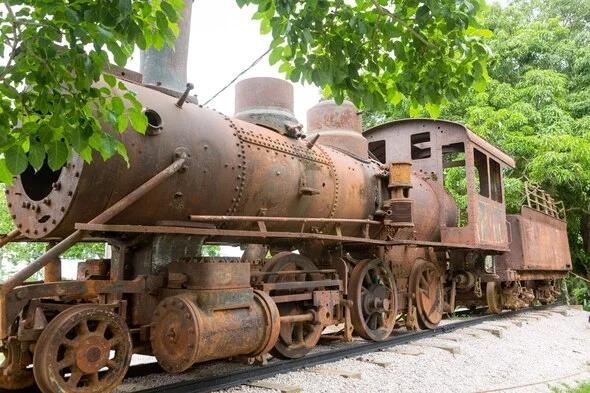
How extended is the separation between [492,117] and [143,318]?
12.5 metres

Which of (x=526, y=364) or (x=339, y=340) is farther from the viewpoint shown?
(x=339, y=340)

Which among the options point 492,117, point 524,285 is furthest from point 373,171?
point 492,117

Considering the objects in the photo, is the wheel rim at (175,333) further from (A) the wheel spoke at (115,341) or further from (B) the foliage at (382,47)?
(B) the foliage at (382,47)

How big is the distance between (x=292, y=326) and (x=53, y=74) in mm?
4185

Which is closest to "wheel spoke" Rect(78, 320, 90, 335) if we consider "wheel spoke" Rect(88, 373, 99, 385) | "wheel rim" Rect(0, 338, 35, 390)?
"wheel spoke" Rect(88, 373, 99, 385)

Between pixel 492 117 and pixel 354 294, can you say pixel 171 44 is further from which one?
pixel 492 117

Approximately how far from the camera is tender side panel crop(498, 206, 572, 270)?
10.9 metres

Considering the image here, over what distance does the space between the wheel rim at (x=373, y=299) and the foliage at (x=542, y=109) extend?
19.4 feet

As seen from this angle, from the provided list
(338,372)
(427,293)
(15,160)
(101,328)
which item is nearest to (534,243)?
(427,293)

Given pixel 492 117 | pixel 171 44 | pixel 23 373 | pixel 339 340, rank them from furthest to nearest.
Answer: pixel 492 117, pixel 339 340, pixel 23 373, pixel 171 44

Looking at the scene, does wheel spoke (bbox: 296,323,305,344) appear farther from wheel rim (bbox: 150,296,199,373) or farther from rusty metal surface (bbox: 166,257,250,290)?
wheel rim (bbox: 150,296,199,373)

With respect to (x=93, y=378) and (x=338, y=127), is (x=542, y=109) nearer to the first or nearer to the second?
(x=338, y=127)

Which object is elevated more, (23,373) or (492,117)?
(492,117)

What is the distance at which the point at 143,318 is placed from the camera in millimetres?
4262
